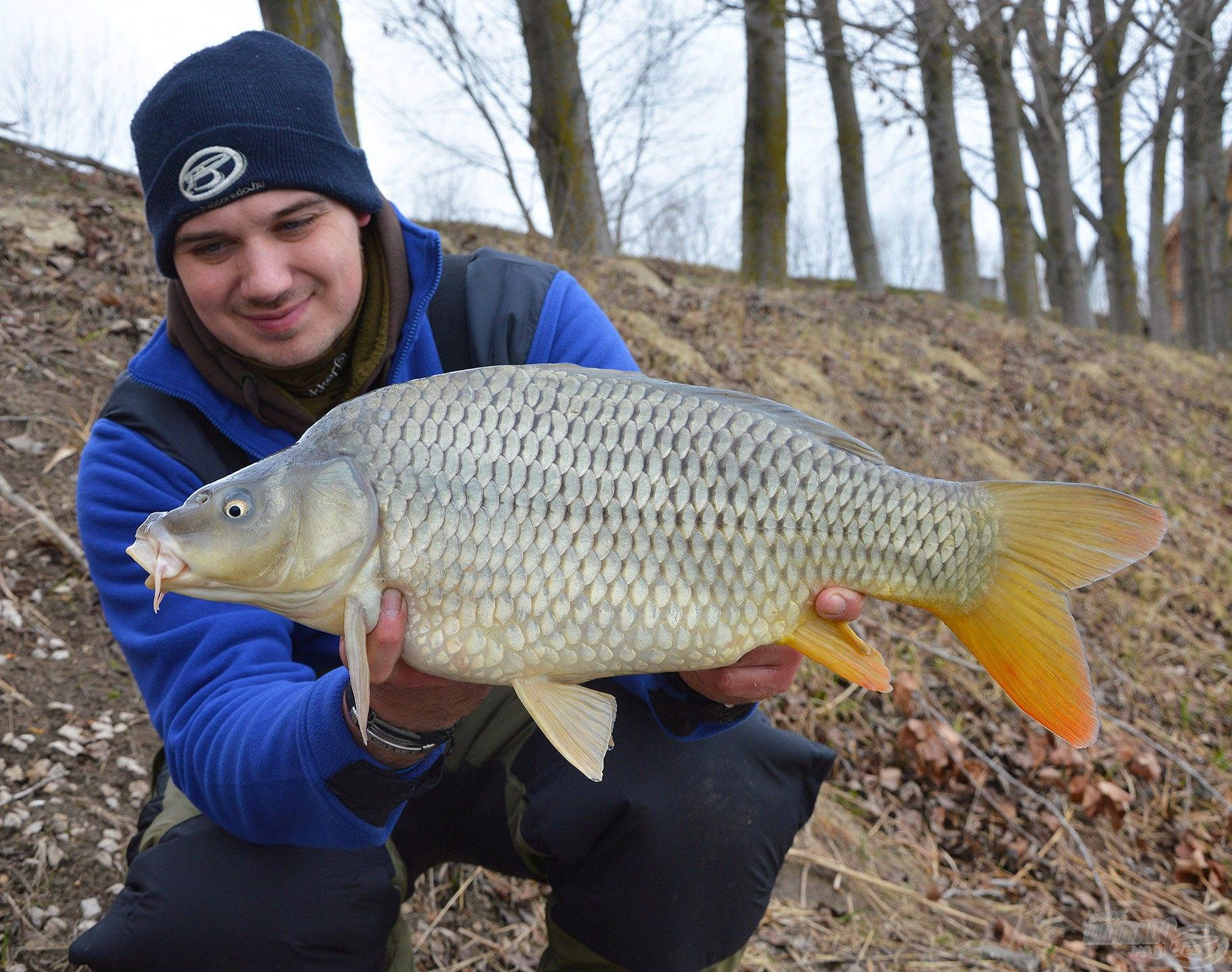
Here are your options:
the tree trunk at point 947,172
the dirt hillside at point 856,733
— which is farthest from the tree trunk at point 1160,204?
the dirt hillside at point 856,733

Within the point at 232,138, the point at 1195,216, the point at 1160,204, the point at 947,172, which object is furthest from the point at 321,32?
the point at 1160,204

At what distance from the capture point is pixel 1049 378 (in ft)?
21.9

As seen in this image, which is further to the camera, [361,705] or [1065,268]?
[1065,268]

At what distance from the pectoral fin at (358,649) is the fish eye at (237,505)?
155 millimetres

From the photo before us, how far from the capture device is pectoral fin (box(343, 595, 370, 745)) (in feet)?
3.66

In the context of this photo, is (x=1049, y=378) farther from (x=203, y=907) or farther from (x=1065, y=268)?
(x=203, y=907)

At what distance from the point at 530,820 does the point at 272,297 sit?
947 mm

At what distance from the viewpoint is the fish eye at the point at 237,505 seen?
3.77 ft

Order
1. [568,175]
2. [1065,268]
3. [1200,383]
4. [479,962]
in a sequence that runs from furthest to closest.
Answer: [1065,268] → [1200,383] → [568,175] → [479,962]

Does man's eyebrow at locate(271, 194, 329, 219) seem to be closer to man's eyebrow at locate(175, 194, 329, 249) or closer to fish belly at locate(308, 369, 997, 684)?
man's eyebrow at locate(175, 194, 329, 249)

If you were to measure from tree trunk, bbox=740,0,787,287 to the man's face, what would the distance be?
5889 millimetres

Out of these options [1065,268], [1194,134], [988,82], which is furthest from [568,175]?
[1194,134]

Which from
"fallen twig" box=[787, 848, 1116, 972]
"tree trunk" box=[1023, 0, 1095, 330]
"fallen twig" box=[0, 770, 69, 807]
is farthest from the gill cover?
"tree trunk" box=[1023, 0, 1095, 330]

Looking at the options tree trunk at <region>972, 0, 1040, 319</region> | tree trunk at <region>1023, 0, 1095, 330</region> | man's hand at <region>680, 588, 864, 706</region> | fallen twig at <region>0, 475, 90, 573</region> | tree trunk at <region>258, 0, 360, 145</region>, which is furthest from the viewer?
tree trunk at <region>1023, 0, 1095, 330</region>
